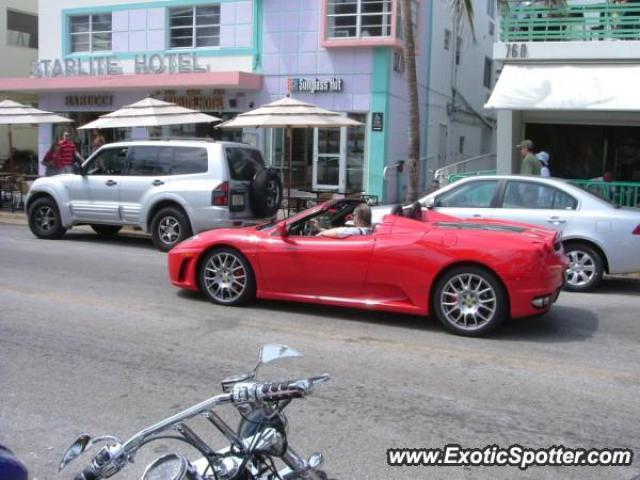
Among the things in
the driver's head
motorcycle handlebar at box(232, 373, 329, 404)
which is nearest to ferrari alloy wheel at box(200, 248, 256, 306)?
the driver's head

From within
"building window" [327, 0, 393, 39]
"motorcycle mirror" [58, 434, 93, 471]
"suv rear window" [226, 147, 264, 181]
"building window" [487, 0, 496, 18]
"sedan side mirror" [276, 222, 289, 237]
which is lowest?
"motorcycle mirror" [58, 434, 93, 471]

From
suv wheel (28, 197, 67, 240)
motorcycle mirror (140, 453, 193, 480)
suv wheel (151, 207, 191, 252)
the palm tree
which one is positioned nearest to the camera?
motorcycle mirror (140, 453, 193, 480)

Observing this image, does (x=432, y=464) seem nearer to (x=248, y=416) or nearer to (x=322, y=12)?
(x=248, y=416)

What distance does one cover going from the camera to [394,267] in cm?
690

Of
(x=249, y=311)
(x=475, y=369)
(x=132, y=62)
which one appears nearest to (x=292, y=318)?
(x=249, y=311)

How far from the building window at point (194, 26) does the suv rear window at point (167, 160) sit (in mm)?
9846

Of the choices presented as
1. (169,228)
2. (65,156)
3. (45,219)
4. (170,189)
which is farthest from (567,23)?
(65,156)

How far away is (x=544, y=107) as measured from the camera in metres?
13.9

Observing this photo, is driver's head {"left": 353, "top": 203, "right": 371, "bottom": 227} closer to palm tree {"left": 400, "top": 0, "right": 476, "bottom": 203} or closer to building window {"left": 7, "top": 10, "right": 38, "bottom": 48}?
palm tree {"left": 400, "top": 0, "right": 476, "bottom": 203}

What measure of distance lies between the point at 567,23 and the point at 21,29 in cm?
2584

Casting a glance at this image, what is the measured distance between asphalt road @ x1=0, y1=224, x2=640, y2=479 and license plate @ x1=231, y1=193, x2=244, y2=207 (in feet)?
10.8

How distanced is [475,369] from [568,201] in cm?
454

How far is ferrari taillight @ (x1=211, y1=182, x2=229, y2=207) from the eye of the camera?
11633 mm

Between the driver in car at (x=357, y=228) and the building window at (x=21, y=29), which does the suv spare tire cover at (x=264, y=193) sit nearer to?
the driver in car at (x=357, y=228)
